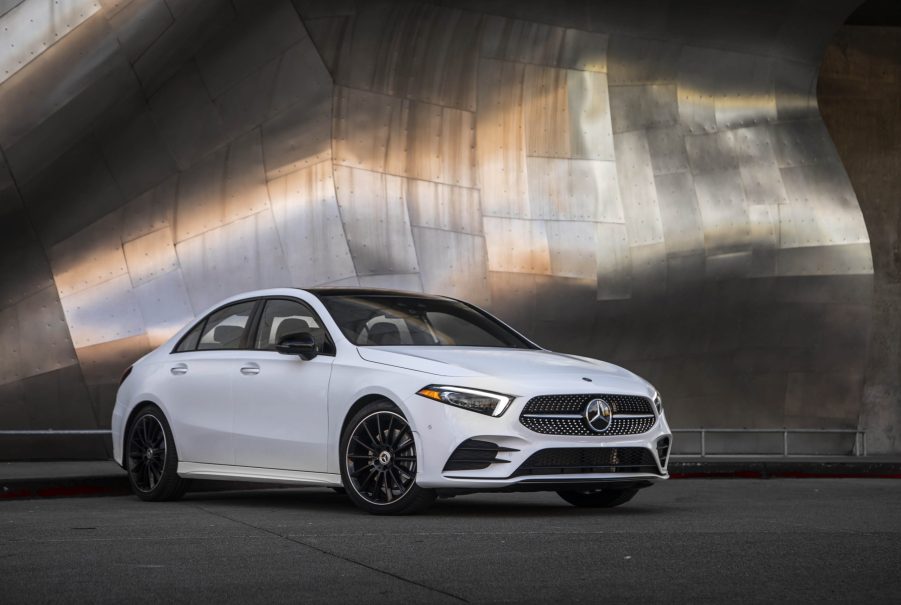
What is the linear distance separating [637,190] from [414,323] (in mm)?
9083

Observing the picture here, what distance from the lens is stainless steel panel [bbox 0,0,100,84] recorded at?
13.2m

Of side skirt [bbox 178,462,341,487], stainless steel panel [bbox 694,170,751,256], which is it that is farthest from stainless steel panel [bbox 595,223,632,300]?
side skirt [bbox 178,462,341,487]

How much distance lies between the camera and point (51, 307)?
14.7 meters

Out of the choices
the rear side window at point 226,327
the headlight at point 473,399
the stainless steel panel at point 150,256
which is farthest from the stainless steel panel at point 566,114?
the headlight at point 473,399

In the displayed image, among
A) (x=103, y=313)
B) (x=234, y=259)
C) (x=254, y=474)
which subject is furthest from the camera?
(x=234, y=259)

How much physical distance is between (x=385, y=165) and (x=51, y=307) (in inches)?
166

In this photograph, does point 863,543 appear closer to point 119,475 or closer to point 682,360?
point 119,475

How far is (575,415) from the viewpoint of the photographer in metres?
8.00

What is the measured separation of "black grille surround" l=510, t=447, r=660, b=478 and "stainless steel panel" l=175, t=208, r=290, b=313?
25.8ft

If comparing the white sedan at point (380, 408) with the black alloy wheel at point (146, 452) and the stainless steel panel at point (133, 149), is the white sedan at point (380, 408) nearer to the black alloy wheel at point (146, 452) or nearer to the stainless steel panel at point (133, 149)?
the black alloy wheel at point (146, 452)

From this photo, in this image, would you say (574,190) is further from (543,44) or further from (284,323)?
(284,323)

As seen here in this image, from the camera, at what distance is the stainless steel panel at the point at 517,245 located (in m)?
16.6

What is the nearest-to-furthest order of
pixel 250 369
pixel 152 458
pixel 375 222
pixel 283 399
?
pixel 283 399 → pixel 250 369 → pixel 152 458 → pixel 375 222

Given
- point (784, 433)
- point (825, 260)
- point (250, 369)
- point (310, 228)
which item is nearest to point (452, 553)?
point (250, 369)
